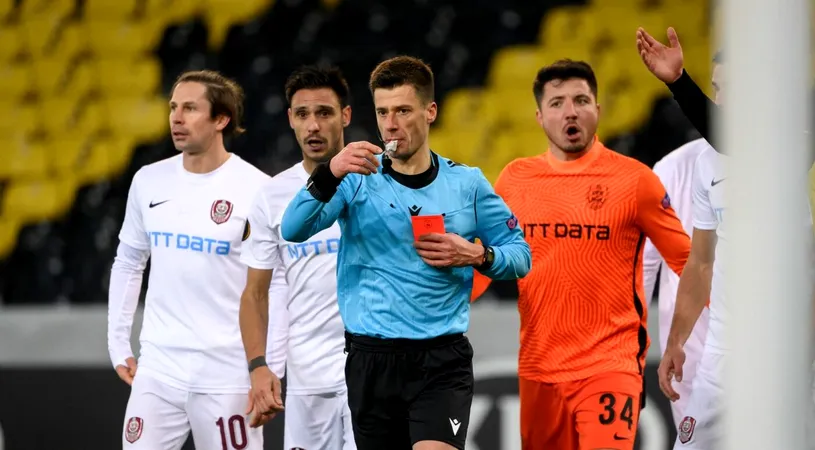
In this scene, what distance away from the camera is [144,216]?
16.0 ft

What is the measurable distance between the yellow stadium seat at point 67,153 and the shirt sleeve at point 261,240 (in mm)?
3556

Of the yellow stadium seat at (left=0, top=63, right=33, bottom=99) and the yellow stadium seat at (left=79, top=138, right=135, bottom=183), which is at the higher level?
the yellow stadium seat at (left=0, top=63, right=33, bottom=99)

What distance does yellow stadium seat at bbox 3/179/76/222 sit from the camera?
25.5ft

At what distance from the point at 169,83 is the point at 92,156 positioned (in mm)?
698

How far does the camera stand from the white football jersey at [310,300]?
466 centimetres

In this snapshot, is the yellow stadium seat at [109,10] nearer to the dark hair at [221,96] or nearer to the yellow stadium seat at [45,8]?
the yellow stadium seat at [45,8]

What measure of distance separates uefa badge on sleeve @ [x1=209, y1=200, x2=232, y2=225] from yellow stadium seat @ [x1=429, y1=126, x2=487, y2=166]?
3.09m

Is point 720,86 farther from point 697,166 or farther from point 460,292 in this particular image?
point 460,292

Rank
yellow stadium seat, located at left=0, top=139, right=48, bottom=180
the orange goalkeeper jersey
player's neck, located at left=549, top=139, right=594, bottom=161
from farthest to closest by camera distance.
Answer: yellow stadium seat, located at left=0, top=139, right=48, bottom=180, player's neck, located at left=549, top=139, right=594, bottom=161, the orange goalkeeper jersey

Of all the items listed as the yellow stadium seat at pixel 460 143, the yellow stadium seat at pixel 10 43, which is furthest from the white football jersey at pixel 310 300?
the yellow stadium seat at pixel 10 43

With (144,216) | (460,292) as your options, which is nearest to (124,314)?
(144,216)

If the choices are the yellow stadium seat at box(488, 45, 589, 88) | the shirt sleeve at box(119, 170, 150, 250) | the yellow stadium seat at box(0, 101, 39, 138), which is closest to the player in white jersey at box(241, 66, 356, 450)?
the shirt sleeve at box(119, 170, 150, 250)

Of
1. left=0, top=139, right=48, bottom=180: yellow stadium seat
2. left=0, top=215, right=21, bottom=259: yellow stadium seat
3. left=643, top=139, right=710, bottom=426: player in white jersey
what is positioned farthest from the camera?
left=0, top=139, right=48, bottom=180: yellow stadium seat

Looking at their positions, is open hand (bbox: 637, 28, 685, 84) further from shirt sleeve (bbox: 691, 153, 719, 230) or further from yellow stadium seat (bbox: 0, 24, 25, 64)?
yellow stadium seat (bbox: 0, 24, 25, 64)
